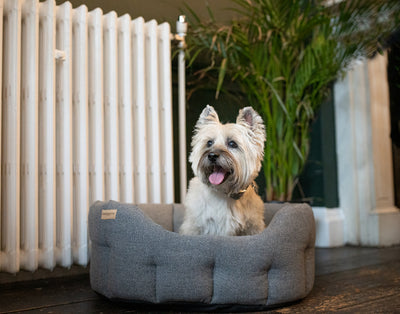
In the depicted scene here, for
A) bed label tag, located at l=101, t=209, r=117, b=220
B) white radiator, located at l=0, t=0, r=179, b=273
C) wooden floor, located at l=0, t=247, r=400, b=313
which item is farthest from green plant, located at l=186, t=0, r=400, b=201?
bed label tag, located at l=101, t=209, r=117, b=220

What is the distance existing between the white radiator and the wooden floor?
5.9 inches

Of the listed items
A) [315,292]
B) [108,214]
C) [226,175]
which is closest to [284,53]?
[226,175]

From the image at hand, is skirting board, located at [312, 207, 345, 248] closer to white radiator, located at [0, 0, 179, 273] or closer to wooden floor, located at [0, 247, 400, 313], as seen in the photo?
wooden floor, located at [0, 247, 400, 313]

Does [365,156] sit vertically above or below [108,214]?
above

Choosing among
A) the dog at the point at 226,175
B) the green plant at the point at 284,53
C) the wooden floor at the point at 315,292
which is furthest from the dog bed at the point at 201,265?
the green plant at the point at 284,53

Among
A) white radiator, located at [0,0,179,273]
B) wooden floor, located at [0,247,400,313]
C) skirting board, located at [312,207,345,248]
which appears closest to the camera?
wooden floor, located at [0,247,400,313]

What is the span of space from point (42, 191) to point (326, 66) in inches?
80.5

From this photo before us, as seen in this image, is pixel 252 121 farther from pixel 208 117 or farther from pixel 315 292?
pixel 315 292

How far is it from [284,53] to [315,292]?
171cm

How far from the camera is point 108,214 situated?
167 cm

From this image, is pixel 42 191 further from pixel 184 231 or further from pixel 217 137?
pixel 217 137

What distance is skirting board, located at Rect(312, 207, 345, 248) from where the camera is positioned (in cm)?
327

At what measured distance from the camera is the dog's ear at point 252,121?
1778 mm

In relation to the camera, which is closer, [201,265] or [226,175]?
[201,265]
